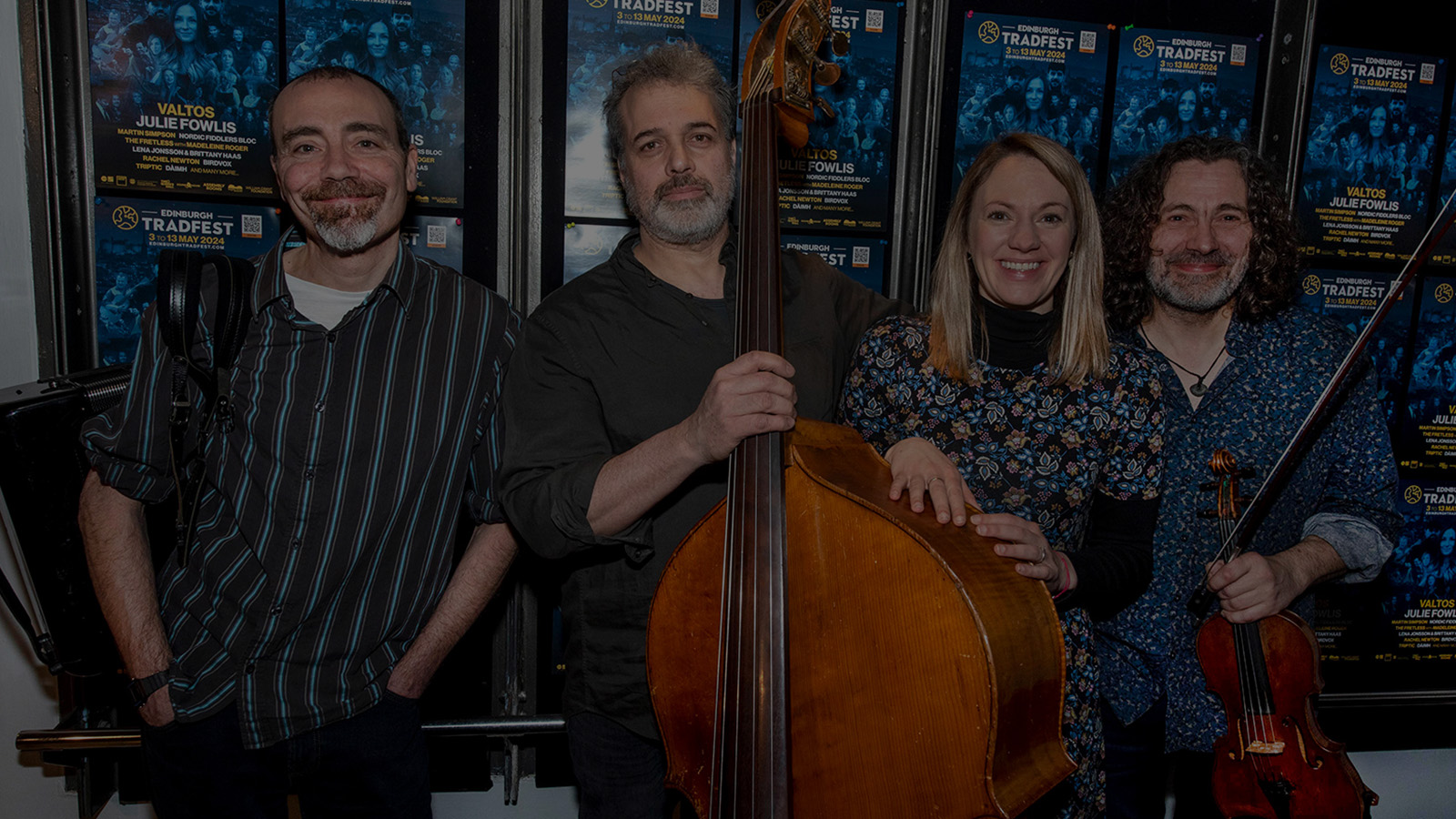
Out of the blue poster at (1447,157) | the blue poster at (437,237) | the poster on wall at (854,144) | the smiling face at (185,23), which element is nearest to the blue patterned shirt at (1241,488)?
the poster on wall at (854,144)

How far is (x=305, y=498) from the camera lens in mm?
→ 1906

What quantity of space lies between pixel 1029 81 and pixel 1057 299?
1.52 meters

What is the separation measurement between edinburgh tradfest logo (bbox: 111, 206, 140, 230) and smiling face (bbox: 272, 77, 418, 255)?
40.1 inches

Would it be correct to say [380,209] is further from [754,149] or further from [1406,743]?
[1406,743]

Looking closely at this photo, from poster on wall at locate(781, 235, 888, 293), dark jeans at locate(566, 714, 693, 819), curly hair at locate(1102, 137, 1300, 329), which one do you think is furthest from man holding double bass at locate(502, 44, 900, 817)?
poster on wall at locate(781, 235, 888, 293)

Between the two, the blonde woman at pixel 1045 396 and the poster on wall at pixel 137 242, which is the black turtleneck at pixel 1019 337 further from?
the poster on wall at pixel 137 242

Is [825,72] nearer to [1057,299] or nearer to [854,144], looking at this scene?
[1057,299]

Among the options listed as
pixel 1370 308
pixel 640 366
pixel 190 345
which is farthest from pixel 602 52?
pixel 1370 308

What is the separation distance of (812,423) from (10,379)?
2.64 meters

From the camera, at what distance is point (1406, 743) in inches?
138

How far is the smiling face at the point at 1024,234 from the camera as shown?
1765 millimetres

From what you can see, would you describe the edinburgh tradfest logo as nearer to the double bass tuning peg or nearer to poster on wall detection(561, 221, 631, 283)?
poster on wall detection(561, 221, 631, 283)

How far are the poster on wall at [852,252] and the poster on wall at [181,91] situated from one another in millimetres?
1782

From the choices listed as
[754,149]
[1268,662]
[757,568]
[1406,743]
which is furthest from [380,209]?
[1406,743]
